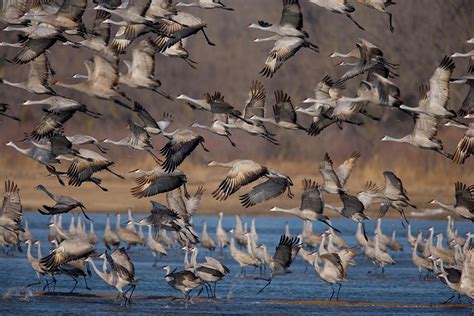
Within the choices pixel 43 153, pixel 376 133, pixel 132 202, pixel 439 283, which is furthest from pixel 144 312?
pixel 376 133

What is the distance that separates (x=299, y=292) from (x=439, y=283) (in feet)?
9.68

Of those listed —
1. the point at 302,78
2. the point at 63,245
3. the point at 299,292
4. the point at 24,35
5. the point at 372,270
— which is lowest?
the point at 302,78

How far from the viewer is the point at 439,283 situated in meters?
20.6

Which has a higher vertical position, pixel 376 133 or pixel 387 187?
pixel 387 187

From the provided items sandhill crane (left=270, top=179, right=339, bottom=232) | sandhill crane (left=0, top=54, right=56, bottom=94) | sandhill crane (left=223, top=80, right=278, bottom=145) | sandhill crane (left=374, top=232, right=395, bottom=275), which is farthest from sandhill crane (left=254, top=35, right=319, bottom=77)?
sandhill crane (left=374, top=232, right=395, bottom=275)

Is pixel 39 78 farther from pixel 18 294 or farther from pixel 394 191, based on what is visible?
pixel 394 191

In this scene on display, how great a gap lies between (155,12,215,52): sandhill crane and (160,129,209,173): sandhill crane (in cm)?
110

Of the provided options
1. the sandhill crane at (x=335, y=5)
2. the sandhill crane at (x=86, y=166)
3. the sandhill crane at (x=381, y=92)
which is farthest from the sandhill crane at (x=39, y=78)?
the sandhill crane at (x=381, y=92)

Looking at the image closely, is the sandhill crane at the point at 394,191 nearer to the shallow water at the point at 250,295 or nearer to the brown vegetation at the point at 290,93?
the shallow water at the point at 250,295

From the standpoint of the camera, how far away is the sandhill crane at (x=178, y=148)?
15.8 m

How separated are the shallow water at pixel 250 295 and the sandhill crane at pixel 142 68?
9.24 ft

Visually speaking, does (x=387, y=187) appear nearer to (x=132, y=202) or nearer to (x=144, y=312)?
Result: (x=144, y=312)

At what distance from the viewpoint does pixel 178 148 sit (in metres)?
15.9

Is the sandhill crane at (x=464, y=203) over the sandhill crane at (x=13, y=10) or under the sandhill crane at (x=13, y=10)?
under
